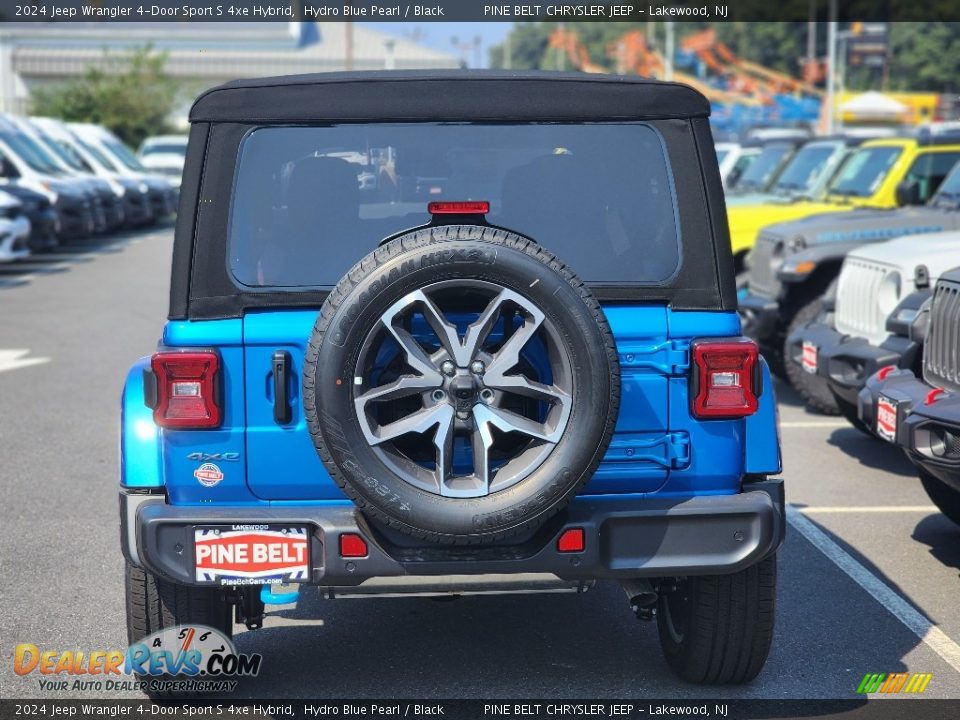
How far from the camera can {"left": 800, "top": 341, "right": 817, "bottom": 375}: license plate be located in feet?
26.7

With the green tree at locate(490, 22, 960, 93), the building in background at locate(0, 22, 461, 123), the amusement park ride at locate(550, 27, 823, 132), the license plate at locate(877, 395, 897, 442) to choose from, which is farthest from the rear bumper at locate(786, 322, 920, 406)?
the building in background at locate(0, 22, 461, 123)

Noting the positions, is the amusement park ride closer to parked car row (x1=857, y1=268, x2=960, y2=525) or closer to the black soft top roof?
parked car row (x1=857, y1=268, x2=960, y2=525)

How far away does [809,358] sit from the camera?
8.25 metres

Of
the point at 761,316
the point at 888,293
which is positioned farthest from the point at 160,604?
the point at 761,316

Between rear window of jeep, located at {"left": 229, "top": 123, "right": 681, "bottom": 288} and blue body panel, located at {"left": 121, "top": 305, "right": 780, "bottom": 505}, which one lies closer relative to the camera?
blue body panel, located at {"left": 121, "top": 305, "right": 780, "bottom": 505}

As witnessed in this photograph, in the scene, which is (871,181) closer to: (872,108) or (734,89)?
(872,108)

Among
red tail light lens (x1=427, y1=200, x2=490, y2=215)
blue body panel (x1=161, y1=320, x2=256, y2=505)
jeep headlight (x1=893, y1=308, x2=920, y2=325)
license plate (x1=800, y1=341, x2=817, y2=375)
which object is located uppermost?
red tail light lens (x1=427, y1=200, x2=490, y2=215)

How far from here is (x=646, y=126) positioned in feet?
13.5

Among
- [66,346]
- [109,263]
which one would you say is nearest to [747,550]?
[66,346]

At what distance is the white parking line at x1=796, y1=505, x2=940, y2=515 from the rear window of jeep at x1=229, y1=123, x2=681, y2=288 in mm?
3234

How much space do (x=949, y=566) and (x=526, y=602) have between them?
6.44 ft

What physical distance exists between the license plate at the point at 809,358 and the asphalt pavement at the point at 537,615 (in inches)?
21.2

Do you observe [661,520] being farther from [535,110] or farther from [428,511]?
[535,110]

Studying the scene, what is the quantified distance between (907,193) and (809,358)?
2.94 metres
